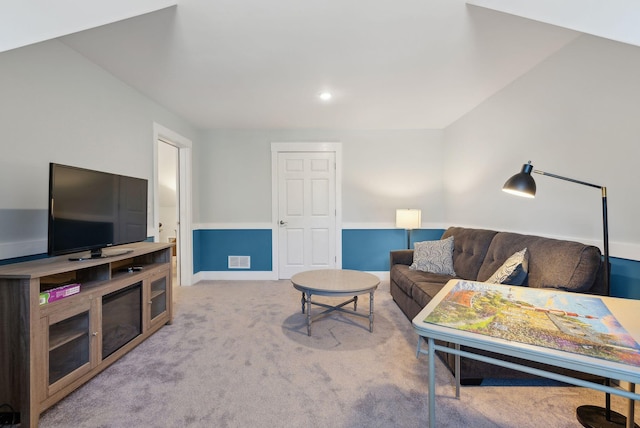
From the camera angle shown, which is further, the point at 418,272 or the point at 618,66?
the point at 418,272

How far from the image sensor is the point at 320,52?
221cm

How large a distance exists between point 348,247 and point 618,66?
3.31 meters

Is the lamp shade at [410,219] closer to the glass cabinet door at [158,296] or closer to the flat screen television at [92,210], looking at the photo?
the glass cabinet door at [158,296]

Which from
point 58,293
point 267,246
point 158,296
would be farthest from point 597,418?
point 267,246

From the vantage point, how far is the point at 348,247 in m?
4.39

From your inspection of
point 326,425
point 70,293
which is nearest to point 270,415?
point 326,425

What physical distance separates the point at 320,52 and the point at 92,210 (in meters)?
2.01

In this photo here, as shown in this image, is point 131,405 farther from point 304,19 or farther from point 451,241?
point 451,241

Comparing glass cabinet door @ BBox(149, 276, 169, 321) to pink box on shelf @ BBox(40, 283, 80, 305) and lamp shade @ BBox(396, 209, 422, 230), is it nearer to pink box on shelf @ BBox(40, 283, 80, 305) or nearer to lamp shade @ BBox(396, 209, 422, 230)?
pink box on shelf @ BBox(40, 283, 80, 305)

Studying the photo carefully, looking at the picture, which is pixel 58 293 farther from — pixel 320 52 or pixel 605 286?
pixel 605 286

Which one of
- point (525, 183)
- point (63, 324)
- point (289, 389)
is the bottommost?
point (289, 389)

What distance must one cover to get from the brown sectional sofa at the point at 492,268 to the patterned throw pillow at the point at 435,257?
7 cm

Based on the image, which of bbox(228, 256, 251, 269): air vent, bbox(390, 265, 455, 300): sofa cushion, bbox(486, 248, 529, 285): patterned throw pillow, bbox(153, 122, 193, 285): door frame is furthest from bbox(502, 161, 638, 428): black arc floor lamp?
bbox(153, 122, 193, 285): door frame

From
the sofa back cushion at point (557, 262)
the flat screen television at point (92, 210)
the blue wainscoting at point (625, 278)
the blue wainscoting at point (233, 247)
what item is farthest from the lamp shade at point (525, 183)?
the blue wainscoting at point (233, 247)
